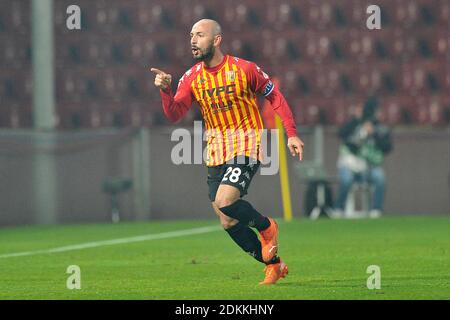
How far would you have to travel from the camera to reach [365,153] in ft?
65.4

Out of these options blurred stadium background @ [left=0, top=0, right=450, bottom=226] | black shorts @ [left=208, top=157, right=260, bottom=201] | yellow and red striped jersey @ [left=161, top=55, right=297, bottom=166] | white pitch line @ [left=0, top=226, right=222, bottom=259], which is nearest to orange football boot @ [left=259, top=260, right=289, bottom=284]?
black shorts @ [left=208, top=157, right=260, bottom=201]

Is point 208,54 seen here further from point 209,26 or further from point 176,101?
point 176,101

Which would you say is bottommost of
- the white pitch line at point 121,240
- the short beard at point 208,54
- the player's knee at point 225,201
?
the white pitch line at point 121,240

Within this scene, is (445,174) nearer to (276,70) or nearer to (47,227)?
(276,70)

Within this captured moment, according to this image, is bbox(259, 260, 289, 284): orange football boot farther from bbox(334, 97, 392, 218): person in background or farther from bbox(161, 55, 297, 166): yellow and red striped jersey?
bbox(334, 97, 392, 218): person in background

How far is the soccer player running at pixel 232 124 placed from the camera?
30.2ft

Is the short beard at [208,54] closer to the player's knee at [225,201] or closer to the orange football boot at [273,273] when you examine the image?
the player's knee at [225,201]

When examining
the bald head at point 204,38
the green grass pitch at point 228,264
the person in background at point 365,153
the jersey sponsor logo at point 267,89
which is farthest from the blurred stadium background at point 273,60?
the bald head at point 204,38

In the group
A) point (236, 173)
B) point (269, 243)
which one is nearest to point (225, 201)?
point (236, 173)

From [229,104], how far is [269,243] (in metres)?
0.95

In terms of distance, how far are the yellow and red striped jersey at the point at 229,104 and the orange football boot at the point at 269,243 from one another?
492 millimetres

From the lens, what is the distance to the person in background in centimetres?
1970
